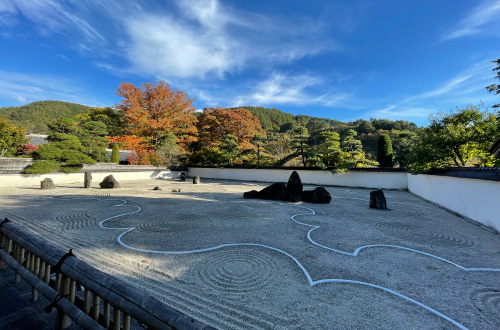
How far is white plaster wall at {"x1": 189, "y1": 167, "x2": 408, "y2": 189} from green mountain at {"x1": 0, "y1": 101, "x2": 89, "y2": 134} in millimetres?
26805

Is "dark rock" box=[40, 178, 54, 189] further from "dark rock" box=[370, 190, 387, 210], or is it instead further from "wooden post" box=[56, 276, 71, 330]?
"dark rock" box=[370, 190, 387, 210]

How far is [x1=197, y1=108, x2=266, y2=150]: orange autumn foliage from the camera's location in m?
20.0

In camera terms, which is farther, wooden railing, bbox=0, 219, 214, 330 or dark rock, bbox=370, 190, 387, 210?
dark rock, bbox=370, 190, 387, 210

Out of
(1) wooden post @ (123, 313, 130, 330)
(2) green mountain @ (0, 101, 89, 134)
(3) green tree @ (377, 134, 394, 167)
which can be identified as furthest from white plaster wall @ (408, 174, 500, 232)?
(2) green mountain @ (0, 101, 89, 134)

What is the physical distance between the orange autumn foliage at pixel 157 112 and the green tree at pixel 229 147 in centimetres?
538

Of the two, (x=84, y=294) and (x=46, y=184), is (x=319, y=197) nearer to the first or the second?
(x=84, y=294)

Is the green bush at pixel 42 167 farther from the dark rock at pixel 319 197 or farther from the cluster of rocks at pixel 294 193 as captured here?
the dark rock at pixel 319 197

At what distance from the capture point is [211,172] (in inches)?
748

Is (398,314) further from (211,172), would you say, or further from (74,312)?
(211,172)

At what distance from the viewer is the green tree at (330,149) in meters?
14.0

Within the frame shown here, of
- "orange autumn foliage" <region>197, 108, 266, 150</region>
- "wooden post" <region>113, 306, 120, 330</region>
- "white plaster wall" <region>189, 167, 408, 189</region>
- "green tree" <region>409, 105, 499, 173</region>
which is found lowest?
"wooden post" <region>113, 306, 120, 330</region>

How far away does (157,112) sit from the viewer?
2156cm

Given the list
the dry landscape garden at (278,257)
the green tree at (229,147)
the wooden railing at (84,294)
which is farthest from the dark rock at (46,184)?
the green tree at (229,147)

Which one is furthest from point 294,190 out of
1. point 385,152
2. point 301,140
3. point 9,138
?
point 9,138
